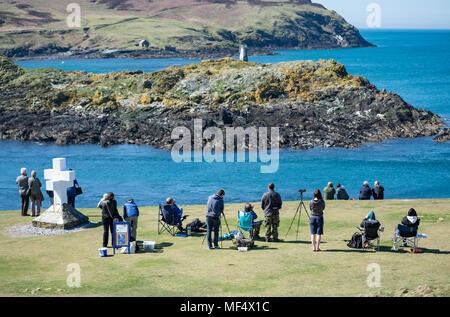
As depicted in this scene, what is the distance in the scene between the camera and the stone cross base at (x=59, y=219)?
22.6 m

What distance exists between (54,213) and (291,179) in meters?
33.3

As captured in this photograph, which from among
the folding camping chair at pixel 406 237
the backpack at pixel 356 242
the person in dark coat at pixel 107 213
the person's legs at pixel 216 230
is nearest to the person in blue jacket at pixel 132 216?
the person in dark coat at pixel 107 213

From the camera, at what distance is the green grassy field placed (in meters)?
14.7

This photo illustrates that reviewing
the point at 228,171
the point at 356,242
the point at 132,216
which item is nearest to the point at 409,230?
the point at 356,242

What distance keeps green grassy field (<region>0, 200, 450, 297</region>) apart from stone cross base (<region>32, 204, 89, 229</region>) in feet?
3.33

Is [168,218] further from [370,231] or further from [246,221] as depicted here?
[370,231]

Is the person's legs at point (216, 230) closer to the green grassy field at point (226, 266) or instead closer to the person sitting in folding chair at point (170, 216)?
the green grassy field at point (226, 266)

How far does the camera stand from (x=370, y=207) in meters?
25.9

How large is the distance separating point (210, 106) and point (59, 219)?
53128 mm

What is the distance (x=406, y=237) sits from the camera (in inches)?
728

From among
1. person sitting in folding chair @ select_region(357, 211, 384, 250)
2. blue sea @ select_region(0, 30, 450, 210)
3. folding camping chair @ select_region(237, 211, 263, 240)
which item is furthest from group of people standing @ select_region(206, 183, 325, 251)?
blue sea @ select_region(0, 30, 450, 210)

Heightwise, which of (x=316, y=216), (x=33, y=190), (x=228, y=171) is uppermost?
(x=33, y=190)

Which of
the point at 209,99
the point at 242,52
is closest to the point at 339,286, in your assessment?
the point at 209,99
